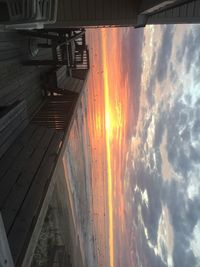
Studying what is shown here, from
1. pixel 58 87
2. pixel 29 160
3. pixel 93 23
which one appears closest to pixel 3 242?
pixel 29 160

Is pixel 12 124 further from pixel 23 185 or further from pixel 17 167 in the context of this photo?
pixel 23 185

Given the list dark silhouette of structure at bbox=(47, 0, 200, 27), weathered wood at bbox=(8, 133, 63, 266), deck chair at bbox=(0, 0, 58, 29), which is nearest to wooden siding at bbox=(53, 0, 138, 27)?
dark silhouette of structure at bbox=(47, 0, 200, 27)

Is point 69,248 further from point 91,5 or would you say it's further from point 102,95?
point 102,95

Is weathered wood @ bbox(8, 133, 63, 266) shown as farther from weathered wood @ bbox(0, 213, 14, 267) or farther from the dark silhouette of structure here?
the dark silhouette of structure

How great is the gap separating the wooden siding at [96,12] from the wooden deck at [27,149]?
1.47 meters

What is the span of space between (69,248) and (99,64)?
15.1 meters

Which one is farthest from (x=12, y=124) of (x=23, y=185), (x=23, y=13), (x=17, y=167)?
(x=23, y=13)

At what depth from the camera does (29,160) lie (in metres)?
6.06

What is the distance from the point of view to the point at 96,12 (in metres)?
8.05

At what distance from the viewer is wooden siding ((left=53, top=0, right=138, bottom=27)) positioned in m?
7.98

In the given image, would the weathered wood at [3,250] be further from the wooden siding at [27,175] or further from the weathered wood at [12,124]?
the weathered wood at [12,124]

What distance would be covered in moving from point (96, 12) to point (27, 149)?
3887 mm

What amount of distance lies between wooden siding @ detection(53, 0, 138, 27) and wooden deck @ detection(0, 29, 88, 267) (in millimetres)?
1470

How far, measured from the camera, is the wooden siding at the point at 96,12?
7976 mm
